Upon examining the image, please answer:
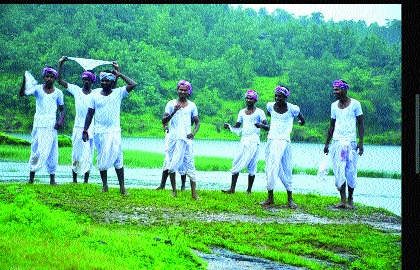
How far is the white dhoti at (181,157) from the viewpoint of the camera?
1278 centimetres

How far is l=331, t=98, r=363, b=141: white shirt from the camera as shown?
12.5 meters

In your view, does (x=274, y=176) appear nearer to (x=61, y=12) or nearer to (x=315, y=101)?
(x=61, y=12)

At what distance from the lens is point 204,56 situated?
18.3m

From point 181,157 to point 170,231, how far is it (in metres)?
3.50

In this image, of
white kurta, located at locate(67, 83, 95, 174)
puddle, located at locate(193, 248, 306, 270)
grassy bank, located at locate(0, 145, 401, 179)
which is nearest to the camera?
puddle, located at locate(193, 248, 306, 270)

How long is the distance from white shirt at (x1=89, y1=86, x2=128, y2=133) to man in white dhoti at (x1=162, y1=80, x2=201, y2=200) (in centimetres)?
82

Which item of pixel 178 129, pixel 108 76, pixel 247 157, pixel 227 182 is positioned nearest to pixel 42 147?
pixel 108 76

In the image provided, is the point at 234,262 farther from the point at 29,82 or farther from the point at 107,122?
the point at 29,82

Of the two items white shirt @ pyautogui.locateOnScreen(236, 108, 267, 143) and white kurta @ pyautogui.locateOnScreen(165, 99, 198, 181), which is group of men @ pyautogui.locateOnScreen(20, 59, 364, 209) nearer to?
white kurta @ pyautogui.locateOnScreen(165, 99, 198, 181)

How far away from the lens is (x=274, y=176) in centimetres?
1229

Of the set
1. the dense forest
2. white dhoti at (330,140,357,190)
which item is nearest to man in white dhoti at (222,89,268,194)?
white dhoti at (330,140,357,190)

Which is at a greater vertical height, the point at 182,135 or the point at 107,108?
the point at 107,108

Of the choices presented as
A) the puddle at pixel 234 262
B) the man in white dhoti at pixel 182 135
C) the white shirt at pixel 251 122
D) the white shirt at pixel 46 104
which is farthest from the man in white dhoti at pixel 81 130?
the puddle at pixel 234 262

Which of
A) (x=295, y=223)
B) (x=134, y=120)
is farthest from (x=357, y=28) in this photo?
(x=134, y=120)
